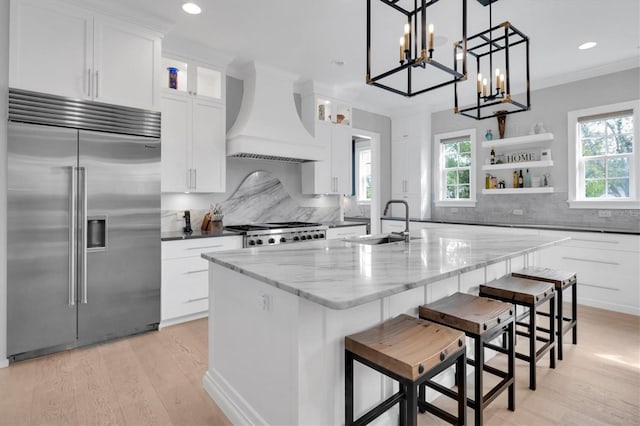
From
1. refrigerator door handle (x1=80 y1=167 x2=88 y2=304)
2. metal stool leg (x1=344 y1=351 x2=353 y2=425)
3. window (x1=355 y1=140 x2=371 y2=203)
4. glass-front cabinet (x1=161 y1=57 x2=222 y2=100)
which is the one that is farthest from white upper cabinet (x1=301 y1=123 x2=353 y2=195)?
metal stool leg (x1=344 y1=351 x2=353 y2=425)

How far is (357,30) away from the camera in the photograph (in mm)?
3359

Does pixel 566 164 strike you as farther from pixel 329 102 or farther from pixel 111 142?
pixel 111 142

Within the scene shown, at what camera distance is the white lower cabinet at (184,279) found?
10.6ft

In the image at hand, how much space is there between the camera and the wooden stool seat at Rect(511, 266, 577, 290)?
2.54 m

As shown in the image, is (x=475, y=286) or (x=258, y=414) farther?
(x=475, y=286)

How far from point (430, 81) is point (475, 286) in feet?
11.1

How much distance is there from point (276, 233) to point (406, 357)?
277 cm

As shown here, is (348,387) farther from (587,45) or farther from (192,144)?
(587,45)

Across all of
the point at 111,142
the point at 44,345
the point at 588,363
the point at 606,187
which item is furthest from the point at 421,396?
the point at 606,187

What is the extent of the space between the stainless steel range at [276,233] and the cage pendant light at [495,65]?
2.21m

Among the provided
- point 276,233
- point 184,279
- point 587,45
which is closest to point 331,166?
point 276,233

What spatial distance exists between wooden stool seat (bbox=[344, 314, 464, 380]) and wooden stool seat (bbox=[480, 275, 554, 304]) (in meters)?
0.94

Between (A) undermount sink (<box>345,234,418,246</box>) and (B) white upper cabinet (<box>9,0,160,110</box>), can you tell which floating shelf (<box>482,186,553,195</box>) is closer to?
(A) undermount sink (<box>345,234,418,246</box>)

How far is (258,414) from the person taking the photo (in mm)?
1686
